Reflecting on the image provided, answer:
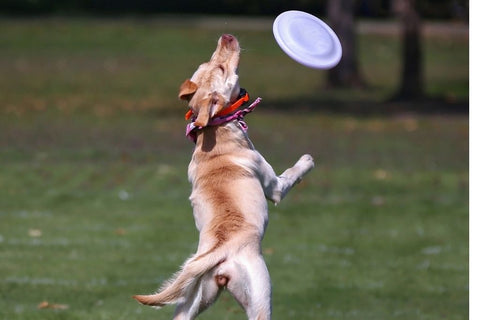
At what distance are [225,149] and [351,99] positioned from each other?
2075 cm

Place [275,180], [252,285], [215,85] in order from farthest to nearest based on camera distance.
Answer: [275,180] → [215,85] → [252,285]

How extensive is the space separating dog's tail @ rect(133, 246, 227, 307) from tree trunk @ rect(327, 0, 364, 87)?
21888 millimetres

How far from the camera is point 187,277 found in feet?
19.1

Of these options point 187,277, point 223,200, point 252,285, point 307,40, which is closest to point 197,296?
point 187,277

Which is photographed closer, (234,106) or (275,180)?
(234,106)

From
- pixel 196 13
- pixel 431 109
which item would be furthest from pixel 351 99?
pixel 196 13

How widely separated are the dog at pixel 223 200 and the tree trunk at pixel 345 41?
21.1 m

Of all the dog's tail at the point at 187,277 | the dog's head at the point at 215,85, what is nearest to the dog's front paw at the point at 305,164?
the dog's head at the point at 215,85

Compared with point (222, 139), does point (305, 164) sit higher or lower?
lower

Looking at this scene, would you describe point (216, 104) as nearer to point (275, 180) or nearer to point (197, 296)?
point (275, 180)

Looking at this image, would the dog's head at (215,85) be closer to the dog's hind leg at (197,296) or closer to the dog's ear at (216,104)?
the dog's ear at (216,104)

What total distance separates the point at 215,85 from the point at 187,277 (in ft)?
4.22

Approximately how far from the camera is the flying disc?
6.71 metres

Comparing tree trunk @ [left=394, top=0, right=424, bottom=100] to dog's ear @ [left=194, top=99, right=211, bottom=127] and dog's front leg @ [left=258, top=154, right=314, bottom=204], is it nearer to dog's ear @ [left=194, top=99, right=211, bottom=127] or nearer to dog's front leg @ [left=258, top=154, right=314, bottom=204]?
dog's front leg @ [left=258, top=154, right=314, bottom=204]
